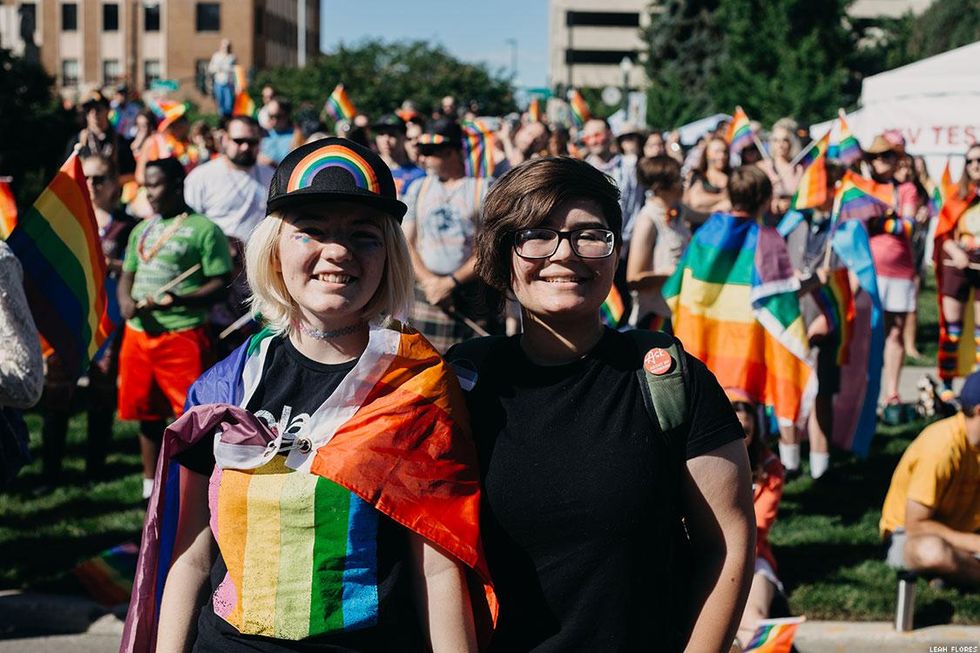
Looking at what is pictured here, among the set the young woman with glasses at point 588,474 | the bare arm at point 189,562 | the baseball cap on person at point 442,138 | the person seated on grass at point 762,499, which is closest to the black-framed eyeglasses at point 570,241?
the young woman with glasses at point 588,474

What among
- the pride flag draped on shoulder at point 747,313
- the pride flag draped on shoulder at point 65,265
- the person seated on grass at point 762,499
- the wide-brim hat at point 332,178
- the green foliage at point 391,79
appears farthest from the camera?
the green foliage at point 391,79

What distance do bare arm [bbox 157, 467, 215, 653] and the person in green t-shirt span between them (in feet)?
13.8

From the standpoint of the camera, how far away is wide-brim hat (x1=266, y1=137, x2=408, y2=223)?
8.55ft

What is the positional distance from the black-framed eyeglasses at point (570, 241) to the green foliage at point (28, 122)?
11359 millimetres

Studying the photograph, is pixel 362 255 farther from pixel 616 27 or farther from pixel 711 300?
pixel 616 27

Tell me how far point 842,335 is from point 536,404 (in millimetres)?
5915

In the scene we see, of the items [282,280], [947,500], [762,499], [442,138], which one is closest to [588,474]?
[282,280]

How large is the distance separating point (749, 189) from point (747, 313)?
26.0 inches

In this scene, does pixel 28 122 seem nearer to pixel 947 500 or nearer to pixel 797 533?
pixel 797 533

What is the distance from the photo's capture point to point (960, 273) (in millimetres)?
10234

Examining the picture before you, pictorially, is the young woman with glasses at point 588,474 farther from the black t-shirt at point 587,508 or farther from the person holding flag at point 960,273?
the person holding flag at point 960,273

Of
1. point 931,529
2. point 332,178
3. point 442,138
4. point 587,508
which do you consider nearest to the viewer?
point 587,508

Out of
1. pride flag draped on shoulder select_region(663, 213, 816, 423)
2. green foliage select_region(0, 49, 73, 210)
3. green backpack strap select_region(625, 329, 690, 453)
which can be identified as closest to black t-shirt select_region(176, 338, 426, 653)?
green backpack strap select_region(625, 329, 690, 453)

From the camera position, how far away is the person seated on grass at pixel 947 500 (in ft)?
19.7
